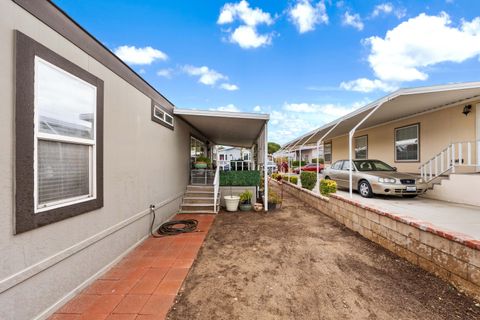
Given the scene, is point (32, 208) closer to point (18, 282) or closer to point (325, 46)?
point (18, 282)

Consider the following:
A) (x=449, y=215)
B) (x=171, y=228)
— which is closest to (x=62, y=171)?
(x=171, y=228)

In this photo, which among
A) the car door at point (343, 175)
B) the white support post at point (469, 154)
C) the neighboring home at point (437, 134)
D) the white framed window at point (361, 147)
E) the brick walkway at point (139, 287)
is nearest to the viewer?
the brick walkway at point (139, 287)

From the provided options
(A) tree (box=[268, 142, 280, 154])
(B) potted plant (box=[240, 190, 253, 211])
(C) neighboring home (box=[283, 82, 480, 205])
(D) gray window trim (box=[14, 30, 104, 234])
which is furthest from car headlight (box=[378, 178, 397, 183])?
(A) tree (box=[268, 142, 280, 154])

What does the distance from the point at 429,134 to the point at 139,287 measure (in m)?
9.22

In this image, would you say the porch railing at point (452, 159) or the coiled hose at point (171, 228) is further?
the porch railing at point (452, 159)

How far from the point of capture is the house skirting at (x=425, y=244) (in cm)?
248

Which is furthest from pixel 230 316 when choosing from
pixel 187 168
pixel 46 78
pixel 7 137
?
pixel 187 168

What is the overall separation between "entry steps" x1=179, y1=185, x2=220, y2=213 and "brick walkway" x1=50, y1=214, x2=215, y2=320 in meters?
2.53

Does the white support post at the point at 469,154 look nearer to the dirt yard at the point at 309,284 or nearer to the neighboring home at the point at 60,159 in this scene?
the dirt yard at the point at 309,284

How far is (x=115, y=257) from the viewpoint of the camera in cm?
345

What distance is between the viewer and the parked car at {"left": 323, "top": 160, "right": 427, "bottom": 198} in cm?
647

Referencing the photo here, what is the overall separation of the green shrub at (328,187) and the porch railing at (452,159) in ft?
10.2

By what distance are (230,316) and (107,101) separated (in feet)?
10.9

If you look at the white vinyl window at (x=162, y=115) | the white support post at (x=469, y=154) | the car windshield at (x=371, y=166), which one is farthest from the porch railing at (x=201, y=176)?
the white support post at (x=469, y=154)
